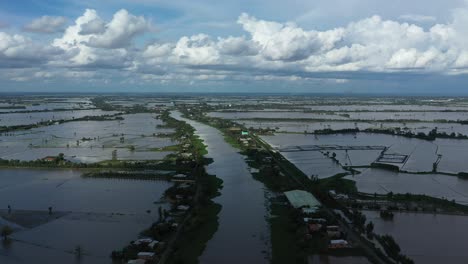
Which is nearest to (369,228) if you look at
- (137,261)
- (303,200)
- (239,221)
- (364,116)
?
(303,200)

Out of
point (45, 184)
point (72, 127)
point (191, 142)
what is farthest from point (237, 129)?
point (45, 184)

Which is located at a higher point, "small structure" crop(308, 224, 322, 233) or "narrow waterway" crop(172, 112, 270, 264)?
"small structure" crop(308, 224, 322, 233)

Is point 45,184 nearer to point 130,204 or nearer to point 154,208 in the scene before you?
point 130,204

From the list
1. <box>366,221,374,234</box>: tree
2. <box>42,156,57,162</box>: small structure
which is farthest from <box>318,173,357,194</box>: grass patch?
<box>42,156,57,162</box>: small structure

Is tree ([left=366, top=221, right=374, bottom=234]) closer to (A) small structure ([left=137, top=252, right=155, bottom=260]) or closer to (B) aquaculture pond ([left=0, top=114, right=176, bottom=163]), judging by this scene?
(A) small structure ([left=137, top=252, right=155, bottom=260])

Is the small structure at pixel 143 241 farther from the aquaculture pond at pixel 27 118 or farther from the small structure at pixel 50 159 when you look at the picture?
the aquaculture pond at pixel 27 118
